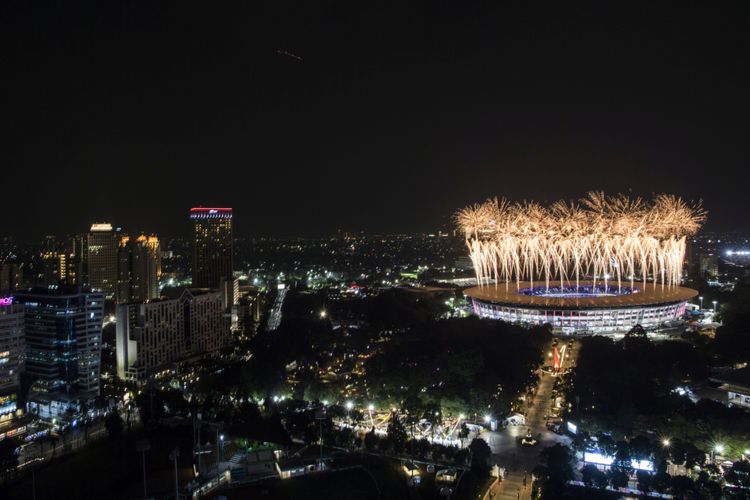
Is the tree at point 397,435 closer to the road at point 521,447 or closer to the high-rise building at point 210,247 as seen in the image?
the road at point 521,447

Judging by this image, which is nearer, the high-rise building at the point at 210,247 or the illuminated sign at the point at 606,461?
the illuminated sign at the point at 606,461

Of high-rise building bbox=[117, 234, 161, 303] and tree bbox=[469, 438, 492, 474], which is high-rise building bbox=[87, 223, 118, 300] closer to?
high-rise building bbox=[117, 234, 161, 303]

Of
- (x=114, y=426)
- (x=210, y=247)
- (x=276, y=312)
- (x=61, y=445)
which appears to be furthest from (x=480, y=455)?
(x=210, y=247)

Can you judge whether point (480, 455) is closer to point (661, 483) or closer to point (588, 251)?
point (661, 483)

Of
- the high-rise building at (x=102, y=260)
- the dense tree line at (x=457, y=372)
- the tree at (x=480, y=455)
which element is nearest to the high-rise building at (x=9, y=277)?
the high-rise building at (x=102, y=260)

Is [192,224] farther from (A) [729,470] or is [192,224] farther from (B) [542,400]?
(A) [729,470]
